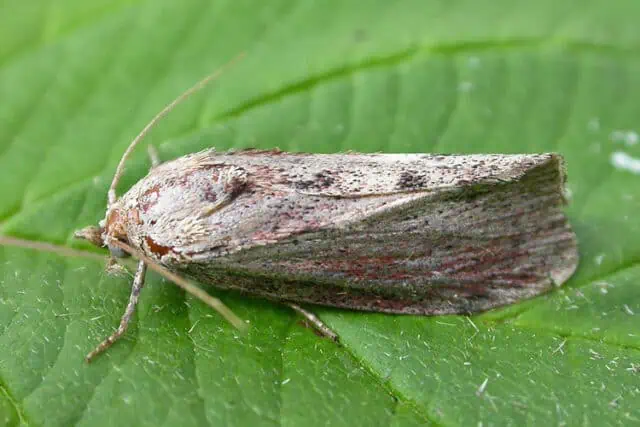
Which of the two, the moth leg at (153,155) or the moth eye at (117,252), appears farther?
the moth leg at (153,155)

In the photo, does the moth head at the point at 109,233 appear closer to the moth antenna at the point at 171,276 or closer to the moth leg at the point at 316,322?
the moth antenna at the point at 171,276

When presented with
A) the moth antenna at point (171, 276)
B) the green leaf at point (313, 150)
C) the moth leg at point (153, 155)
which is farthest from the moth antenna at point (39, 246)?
the moth leg at point (153, 155)

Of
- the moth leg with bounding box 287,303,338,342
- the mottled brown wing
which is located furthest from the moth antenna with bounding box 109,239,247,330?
the moth leg with bounding box 287,303,338,342

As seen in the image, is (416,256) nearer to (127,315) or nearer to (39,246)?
(127,315)

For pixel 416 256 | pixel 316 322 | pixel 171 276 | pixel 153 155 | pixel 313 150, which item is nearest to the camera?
pixel 171 276

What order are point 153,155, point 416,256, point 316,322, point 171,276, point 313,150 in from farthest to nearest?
1. point 313,150
2. point 153,155
3. point 416,256
4. point 316,322
5. point 171,276

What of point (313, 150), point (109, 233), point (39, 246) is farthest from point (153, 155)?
point (313, 150)

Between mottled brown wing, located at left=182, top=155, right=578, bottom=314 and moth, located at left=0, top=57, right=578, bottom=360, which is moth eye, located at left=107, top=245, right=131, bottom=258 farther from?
mottled brown wing, located at left=182, top=155, right=578, bottom=314

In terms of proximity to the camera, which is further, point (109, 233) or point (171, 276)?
point (109, 233)
